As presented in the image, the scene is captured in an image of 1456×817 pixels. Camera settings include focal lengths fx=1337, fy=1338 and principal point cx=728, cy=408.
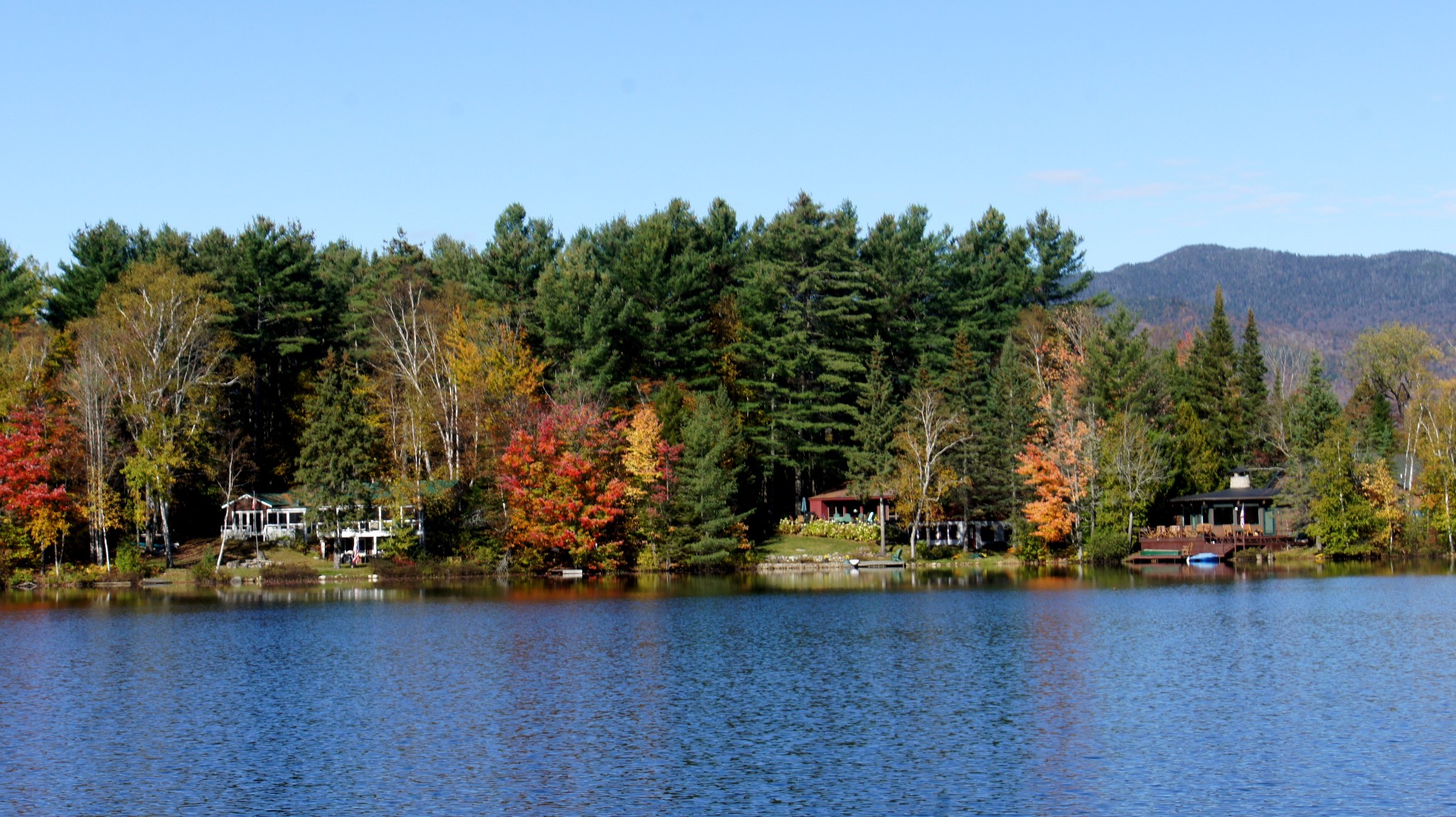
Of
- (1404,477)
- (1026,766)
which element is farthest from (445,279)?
(1026,766)

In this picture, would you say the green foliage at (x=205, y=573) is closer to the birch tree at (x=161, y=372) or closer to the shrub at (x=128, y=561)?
the shrub at (x=128, y=561)

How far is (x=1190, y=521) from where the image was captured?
281ft

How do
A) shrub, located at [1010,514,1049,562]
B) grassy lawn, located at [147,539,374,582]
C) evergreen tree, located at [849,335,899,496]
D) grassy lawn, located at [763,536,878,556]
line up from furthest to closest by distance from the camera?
evergreen tree, located at [849,335,899,496]
grassy lawn, located at [763,536,878,556]
shrub, located at [1010,514,1049,562]
grassy lawn, located at [147,539,374,582]

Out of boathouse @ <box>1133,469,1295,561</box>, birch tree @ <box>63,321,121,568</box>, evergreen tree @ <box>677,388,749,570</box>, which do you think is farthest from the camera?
boathouse @ <box>1133,469,1295,561</box>

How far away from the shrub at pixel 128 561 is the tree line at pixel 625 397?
1.37 meters

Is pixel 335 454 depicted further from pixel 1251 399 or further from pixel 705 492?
pixel 1251 399

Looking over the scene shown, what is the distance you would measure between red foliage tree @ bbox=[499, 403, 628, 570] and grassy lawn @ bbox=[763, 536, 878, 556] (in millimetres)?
11102

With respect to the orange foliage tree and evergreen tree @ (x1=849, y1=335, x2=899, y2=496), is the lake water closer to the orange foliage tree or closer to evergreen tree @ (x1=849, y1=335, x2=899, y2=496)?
the orange foliage tree

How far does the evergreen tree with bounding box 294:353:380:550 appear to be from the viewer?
7250 cm

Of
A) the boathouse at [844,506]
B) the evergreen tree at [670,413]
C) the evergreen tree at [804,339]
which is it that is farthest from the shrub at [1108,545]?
the evergreen tree at [670,413]

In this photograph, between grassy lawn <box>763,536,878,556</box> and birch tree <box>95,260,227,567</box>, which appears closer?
birch tree <box>95,260,227,567</box>

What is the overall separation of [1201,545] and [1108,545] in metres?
6.34

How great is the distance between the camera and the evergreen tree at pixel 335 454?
2854 inches

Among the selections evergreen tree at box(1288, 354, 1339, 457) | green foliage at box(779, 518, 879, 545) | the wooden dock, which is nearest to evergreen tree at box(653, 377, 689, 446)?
green foliage at box(779, 518, 879, 545)
